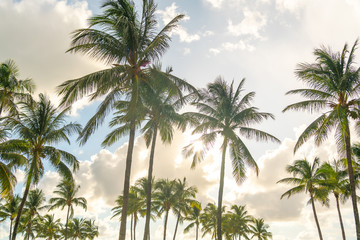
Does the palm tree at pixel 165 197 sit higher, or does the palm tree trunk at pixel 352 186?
the palm tree at pixel 165 197

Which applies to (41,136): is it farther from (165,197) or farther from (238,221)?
(238,221)

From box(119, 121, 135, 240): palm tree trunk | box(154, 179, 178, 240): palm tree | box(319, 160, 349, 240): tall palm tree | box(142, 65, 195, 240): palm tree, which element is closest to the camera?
box(119, 121, 135, 240): palm tree trunk

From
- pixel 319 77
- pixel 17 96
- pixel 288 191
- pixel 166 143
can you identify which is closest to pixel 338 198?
pixel 288 191

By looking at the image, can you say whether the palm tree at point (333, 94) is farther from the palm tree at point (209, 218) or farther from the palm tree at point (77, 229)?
the palm tree at point (77, 229)

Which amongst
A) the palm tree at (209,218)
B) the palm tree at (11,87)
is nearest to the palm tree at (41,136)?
the palm tree at (11,87)

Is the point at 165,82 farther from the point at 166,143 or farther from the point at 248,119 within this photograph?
the point at 248,119

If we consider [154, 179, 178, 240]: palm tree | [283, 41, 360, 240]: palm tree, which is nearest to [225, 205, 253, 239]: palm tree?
[154, 179, 178, 240]: palm tree

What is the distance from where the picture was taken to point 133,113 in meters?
13.1

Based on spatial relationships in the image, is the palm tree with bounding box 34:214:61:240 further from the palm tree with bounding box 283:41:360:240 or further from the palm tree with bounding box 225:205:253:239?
the palm tree with bounding box 283:41:360:240

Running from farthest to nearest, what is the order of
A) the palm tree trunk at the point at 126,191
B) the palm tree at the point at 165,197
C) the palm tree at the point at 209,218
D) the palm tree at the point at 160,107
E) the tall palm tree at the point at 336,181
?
the palm tree at the point at 209,218 < the palm tree at the point at 165,197 < the tall palm tree at the point at 336,181 < the palm tree at the point at 160,107 < the palm tree trunk at the point at 126,191

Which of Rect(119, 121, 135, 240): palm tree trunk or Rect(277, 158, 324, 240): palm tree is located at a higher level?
Rect(277, 158, 324, 240): palm tree

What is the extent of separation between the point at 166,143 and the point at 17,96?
1057 centimetres

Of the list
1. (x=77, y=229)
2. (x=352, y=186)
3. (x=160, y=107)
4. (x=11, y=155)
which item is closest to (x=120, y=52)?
(x=160, y=107)

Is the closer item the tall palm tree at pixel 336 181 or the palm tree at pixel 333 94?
the palm tree at pixel 333 94
